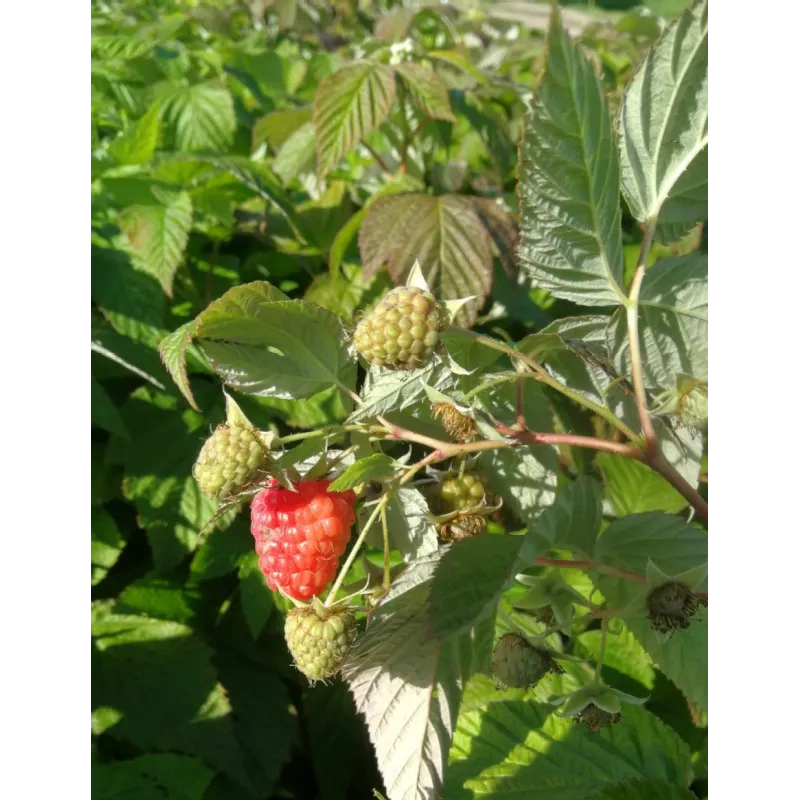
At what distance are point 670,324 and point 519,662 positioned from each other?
0.73 feet

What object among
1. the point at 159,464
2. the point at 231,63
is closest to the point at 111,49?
the point at 231,63

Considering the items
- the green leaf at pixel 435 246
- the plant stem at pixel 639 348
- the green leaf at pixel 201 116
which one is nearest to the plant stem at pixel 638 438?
the plant stem at pixel 639 348

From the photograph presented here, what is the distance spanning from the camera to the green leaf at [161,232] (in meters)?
1.10

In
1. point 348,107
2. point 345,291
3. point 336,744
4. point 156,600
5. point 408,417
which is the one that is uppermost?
point 348,107

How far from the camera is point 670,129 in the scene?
1.69 ft

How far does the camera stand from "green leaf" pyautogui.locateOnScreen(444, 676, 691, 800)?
84 centimetres

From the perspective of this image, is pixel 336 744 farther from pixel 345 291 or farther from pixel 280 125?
pixel 280 125

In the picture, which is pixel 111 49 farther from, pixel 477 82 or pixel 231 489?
pixel 231 489

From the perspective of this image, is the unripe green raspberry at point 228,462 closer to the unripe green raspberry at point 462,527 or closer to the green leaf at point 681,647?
the unripe green raspberry at point 462,527

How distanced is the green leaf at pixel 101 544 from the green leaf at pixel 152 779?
22cm

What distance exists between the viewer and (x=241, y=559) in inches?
43.0

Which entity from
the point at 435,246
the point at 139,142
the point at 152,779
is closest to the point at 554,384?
the point at 435,246

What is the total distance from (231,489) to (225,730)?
0.69 m

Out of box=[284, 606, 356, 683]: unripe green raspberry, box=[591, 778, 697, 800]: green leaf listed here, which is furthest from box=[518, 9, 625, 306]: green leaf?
box=[591, 778, 697, 800]: green leaf
